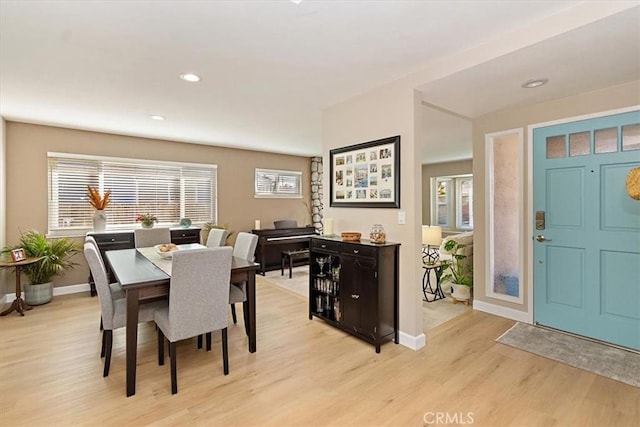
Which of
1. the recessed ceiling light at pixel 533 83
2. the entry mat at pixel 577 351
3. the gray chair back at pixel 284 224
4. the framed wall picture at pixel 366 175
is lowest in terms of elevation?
the entry mat at pixel 577 351

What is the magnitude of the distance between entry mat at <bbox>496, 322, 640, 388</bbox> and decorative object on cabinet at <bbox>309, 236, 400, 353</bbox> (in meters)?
1.16

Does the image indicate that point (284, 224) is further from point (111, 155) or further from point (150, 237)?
point (111, 155)

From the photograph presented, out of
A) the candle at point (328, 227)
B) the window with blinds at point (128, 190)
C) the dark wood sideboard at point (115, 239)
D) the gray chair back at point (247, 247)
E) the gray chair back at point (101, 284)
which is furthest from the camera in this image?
the window with blinds at point (128, 190)

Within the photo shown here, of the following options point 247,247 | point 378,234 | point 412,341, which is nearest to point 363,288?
point 378,234

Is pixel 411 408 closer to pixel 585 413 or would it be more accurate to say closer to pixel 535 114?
pixel 585 413

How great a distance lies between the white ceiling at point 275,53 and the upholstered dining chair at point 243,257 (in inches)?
61.5

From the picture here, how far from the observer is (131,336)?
214 centimetres

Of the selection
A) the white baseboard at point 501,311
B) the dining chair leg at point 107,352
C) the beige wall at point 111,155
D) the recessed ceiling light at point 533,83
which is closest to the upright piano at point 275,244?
the beige wall at point 111,155

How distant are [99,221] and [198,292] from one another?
11.1 feet

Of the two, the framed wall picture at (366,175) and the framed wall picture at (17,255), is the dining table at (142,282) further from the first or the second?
the framed wall picture at (17,255)

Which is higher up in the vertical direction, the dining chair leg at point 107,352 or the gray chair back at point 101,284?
the gray chair back at point 101,284

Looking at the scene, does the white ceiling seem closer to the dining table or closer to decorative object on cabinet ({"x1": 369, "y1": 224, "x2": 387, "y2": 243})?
decorative object on cabinet ({"x1": 369, "y1": 224, "x2": 387, "y2": 243})

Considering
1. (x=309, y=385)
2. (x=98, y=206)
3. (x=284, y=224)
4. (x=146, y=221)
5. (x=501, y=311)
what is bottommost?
(x=309, y=385)

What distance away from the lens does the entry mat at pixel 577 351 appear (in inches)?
94.0
